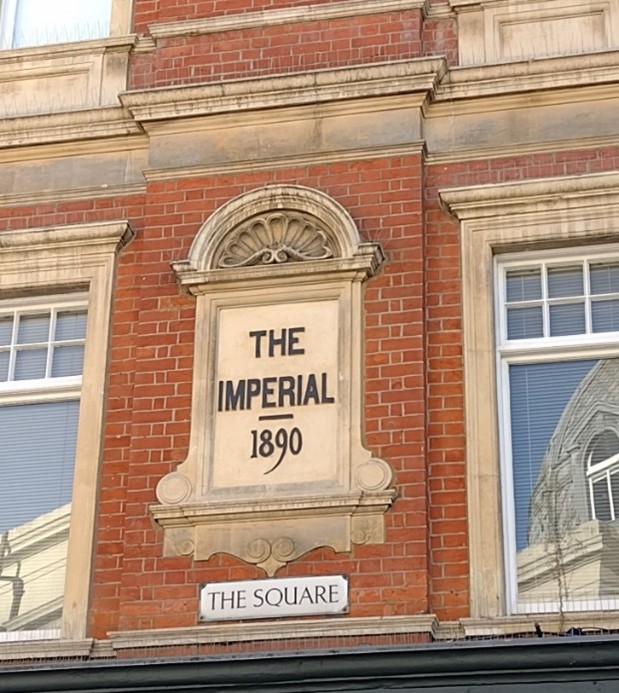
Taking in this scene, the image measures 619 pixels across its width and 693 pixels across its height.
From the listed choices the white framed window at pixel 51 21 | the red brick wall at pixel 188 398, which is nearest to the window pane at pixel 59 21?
the white framed window at pixel 51 21

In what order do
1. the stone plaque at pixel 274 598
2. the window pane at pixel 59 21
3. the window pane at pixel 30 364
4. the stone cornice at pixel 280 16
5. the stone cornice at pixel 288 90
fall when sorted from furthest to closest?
the window pane at pixel 59 21 < the stone cornice at pixel 280 16 < the window pane at pixel 30 364 < the stone cornice at pixel 288 90 < the stone plaque at pixel 274 598

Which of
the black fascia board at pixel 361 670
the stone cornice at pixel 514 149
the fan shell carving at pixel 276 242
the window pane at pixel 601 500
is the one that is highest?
the stone cornice at pixel 514 149

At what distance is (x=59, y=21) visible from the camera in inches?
517

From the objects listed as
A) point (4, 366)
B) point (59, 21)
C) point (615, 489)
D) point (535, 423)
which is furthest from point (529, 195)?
point (59, 21)

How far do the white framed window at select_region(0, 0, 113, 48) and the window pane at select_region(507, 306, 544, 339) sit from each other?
4.22 metres

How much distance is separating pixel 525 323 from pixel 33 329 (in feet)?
11.8

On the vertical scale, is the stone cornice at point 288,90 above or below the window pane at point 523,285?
above

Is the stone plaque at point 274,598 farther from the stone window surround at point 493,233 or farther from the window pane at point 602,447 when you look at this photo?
the window pane at point 602,447

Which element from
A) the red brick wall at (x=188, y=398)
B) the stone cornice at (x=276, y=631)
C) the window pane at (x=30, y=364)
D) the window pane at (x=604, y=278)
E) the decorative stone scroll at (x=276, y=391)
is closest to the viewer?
the stone cornice at (x=276, y=631)

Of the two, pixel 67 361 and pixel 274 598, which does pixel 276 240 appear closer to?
pixel 67 361

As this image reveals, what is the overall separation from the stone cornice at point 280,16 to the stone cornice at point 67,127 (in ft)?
Answer: 2.60

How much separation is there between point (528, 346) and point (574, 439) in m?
0.71

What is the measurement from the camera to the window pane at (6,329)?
38.6 ft

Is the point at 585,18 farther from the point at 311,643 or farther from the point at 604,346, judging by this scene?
the point at 311,643
